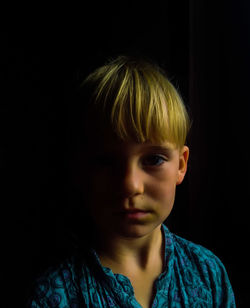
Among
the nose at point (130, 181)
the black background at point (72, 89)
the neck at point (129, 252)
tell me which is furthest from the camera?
the black background at point (72, 89)

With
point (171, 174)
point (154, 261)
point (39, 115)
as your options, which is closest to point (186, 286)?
point (154, 261)

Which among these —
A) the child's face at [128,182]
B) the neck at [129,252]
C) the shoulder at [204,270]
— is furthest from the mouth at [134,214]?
the shoulder at [204,270]

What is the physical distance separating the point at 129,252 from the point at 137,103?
0.36 m

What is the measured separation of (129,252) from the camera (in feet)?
2.49

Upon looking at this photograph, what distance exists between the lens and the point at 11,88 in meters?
0.86

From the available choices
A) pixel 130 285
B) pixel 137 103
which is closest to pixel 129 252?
pixel 130 285

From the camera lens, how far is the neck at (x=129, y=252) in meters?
0.74

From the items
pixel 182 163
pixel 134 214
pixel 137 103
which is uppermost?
pixel 137 103

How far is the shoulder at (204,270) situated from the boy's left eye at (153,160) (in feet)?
0.89

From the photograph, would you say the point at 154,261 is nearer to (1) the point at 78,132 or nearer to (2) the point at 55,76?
(1) the point at 78,132

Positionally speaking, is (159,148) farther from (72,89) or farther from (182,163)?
(72,89)

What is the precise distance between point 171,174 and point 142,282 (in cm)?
27

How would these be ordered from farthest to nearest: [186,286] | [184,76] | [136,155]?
[184,76] → [186,286] → [136,155]

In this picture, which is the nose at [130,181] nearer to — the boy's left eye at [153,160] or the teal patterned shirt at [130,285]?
the boy's left eye at [153,160]
